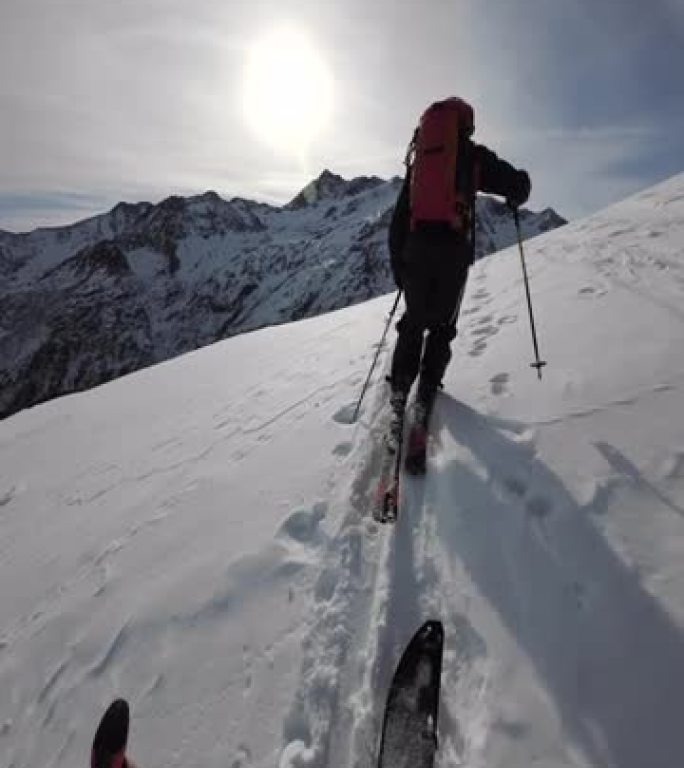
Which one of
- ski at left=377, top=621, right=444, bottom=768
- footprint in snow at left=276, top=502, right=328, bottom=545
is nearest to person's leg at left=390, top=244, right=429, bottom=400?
footprint in snow at left=276, top=502, right=328, bottom=545

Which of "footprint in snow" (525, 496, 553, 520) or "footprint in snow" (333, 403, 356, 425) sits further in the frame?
"footprint in snow" (333, 403, 356, 425)

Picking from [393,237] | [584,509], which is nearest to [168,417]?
[393,237]

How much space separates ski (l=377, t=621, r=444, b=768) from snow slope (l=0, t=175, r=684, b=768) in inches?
4.2

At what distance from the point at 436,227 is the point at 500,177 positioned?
2.75 feet

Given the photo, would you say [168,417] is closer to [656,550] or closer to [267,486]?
[267,486]

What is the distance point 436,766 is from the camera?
2428mm

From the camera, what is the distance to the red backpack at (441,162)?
472 centimetres

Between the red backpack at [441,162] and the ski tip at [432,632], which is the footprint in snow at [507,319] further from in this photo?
the ski tip at [432,632]

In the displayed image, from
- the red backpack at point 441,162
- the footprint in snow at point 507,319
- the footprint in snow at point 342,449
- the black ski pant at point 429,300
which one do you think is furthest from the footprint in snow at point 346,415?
the footprint in snow at point 507,319

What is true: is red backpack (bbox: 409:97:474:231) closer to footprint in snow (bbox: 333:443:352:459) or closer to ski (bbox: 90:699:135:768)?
footprint in snow (bbox: 333:443:352:459)

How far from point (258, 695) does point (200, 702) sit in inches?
13.5

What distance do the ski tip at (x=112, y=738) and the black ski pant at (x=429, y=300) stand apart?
347 cm

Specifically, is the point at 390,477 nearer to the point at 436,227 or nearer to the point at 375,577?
the point at 375,577

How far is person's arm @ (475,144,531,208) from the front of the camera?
16.6 feet
